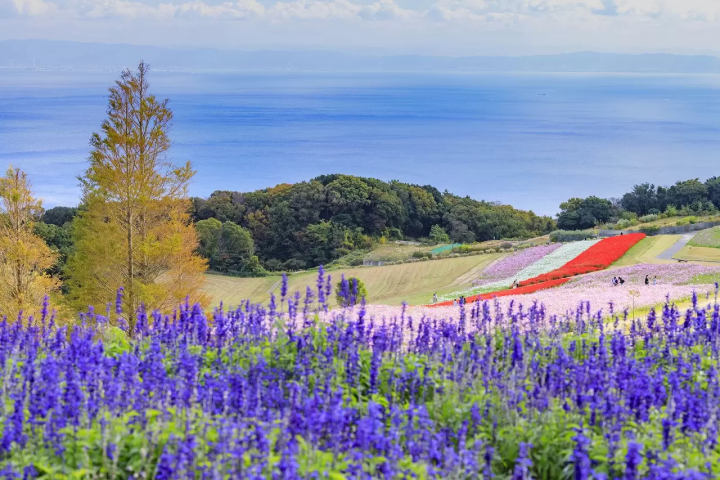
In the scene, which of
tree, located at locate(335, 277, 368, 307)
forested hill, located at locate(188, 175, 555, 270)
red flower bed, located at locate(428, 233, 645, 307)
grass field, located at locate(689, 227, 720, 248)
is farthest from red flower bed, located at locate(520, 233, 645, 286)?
forested hill, located at locate(188, 175, 555, 270)

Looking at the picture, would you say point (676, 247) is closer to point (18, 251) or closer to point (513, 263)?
point (513, 263)

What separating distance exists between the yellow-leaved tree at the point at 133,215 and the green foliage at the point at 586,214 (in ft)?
183

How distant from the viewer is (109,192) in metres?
24.4

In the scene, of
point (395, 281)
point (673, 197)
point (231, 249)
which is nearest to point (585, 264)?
point (395, 281)

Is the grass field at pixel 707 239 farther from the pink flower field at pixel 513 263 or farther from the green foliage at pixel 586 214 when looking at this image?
the green foliage at pixel 586 214

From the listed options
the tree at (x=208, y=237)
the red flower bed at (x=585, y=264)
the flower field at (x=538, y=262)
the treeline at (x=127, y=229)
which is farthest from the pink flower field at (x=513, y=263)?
the tree at (x=208, y=237)

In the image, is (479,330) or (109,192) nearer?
(479,330)

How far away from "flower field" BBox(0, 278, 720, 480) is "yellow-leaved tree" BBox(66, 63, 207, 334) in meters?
14.7

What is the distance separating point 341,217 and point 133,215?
5322cm

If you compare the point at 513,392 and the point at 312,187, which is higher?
the point at 312,187

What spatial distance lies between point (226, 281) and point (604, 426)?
5250 centimetres

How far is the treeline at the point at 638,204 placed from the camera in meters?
73.7

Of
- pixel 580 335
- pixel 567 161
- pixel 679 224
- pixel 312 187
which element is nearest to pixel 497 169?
pixel 567 161

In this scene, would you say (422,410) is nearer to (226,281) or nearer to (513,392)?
(513,392)
